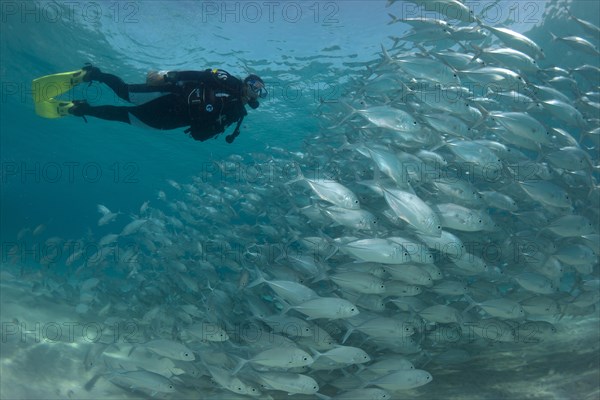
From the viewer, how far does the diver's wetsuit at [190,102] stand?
6207mm

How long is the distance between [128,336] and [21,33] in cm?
1770

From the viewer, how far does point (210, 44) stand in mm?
17672

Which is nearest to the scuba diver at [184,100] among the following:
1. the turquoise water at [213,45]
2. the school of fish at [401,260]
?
the school of fish at [401,260]

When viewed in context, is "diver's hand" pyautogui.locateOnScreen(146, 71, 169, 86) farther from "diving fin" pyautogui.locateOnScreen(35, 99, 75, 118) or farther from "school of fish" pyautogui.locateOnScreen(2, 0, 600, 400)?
"school of fish" pyautogui.locateOnScreen(2, 0, 600, 400)

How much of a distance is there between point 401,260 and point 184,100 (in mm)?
4210

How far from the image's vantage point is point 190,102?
6.22 metres

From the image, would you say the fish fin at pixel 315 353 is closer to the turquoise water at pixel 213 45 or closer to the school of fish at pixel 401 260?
the school of fish at pixel 401 260

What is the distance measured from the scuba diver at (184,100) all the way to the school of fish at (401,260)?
4.89ft

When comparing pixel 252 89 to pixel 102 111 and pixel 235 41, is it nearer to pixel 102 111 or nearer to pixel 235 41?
pixel 102 111

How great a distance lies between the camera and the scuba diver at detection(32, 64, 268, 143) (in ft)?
20.4

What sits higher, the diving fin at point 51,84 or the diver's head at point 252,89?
the diving fin at point 51,84

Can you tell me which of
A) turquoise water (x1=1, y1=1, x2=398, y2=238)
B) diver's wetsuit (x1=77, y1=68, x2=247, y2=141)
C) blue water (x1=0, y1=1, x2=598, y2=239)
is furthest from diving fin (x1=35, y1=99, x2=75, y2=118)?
blue water (x1=0, y1=1, x2=598, y2=239)

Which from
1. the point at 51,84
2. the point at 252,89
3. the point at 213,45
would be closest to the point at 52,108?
the point at 51,84

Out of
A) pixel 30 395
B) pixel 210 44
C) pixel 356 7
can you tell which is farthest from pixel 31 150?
pixel 30 395
